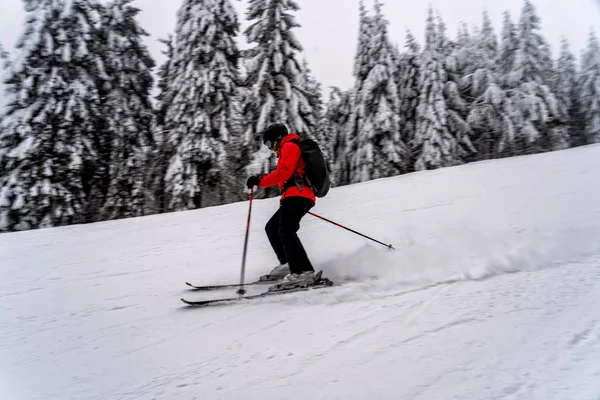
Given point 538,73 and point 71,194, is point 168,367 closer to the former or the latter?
point 71,194

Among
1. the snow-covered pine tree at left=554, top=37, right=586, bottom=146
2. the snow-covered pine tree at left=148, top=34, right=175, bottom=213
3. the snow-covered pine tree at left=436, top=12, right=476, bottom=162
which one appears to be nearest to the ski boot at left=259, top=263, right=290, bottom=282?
the snow-covered pine tree at left=148, top=34, right=175, bottom=213

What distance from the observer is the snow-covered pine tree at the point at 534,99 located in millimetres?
17406

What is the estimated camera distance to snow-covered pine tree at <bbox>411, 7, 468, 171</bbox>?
744 inches

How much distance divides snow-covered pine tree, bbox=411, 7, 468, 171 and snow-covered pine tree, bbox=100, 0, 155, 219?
12215mm

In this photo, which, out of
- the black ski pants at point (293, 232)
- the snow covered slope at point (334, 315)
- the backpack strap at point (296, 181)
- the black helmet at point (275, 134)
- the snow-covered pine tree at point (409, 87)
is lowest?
the snow covered slope at point (334, 315)

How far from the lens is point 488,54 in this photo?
22.6 metres

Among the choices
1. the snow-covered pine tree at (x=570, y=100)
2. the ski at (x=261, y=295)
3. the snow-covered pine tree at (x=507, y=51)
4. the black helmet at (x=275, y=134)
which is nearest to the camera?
the ski at (x=261, y=295)

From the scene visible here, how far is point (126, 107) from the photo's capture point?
11680 millimetres

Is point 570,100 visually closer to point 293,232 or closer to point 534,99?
point 534,99

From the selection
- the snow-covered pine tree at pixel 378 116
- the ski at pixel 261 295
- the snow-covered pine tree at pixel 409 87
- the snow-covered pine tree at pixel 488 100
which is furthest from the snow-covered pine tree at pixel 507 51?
the ski at pixel 261 295

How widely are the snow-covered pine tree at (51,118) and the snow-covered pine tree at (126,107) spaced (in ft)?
3.01

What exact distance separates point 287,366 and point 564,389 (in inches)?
52.8

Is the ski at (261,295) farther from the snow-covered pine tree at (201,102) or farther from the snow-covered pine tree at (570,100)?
the snow-covered pine tree at (570,100)

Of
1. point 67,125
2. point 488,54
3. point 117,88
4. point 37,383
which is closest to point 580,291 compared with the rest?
point 37,383
